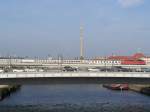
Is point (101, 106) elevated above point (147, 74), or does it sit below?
below

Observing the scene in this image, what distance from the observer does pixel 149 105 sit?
43.5m

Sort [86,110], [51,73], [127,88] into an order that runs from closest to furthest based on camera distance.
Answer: [51,73]
[86,110]
[127,88]

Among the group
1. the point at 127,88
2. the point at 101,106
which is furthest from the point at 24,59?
the point at 101,106

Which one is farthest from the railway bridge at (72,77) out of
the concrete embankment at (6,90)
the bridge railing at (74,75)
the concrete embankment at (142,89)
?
the concrete embankment at (142,89)

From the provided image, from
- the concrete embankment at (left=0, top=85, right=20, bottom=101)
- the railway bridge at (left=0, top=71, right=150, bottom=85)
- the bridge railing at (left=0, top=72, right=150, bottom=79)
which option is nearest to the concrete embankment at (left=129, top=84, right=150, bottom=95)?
the concrete embankment at (left=0, top=85, right=20, bottom=101)

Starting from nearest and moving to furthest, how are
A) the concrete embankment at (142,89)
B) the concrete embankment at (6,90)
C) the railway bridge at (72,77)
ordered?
the railway bridge at (72,77) → the concrete embankment at (6,90) → the concrete embankment at (142,89)

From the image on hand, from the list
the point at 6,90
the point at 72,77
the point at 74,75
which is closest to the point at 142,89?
the point at 6,90

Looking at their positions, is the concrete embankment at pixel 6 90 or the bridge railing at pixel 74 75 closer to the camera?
the bridge railing at pixel 74 75

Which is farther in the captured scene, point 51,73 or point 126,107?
point 126,107

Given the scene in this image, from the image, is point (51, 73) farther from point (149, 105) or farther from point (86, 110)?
point (149, 105)

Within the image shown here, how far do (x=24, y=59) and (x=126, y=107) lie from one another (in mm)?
56388

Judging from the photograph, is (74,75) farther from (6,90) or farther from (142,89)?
(142,89)

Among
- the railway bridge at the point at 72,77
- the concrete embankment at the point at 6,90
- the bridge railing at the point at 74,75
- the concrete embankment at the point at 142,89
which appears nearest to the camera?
the bridge railing at the point at 74,75

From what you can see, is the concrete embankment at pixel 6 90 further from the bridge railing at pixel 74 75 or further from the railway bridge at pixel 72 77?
the bridge railing at pixel 74 75
